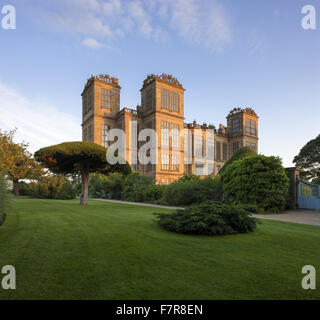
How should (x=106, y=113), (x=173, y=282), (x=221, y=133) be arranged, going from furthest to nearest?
(x=221, y=133), (x=106, y=113), (x=173, y=282)

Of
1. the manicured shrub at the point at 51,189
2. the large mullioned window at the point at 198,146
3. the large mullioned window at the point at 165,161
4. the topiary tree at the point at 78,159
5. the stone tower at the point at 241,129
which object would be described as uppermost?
the stone tower at the point at 241,129

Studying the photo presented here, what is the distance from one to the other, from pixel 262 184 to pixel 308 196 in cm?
300

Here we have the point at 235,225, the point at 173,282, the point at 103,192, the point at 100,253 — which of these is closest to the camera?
the point at 173,282

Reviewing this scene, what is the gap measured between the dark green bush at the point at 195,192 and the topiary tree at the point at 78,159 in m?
3.47

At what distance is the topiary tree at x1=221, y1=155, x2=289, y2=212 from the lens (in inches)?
456

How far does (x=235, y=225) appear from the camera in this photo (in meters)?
5.81

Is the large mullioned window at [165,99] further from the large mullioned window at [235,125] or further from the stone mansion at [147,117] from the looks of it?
the large mullioned window at [235,125]

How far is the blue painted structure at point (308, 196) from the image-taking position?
1230 cm

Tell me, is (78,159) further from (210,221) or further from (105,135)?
(105,135)

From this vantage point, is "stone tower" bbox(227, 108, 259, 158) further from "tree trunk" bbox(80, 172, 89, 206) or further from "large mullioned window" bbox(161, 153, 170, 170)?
"tree trunk" bbox(80, 172, 89, 206)

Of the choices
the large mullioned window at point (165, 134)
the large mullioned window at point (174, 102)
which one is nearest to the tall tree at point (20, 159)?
the large mullioned window at point (165, 134)
